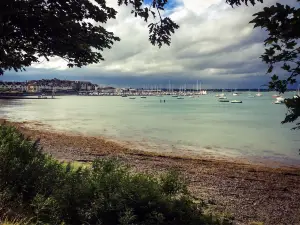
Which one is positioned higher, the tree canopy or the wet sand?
the tree canopy

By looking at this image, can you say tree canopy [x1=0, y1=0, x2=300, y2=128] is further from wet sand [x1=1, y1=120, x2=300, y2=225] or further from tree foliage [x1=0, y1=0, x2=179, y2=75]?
wet sand [x1=1, y1=120, x2=300, y2=225]

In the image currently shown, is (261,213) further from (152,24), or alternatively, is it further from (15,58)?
(15,58)

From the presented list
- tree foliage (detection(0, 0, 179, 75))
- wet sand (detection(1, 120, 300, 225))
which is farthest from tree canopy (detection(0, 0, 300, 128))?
wet sand (detection(1, 120, 300, 225))

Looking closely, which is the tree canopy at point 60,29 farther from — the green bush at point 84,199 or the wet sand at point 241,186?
the wet sand at point 241,186

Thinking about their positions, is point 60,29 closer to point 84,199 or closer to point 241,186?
point 84,199

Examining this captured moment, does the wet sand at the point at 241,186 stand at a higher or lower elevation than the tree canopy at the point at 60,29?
lower

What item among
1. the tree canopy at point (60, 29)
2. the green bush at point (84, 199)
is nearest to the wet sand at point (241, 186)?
the green bush at point (84, 199)

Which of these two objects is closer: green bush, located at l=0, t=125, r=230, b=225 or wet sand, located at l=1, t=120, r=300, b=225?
green bush, located at l=0, t=125, r=230, b=225

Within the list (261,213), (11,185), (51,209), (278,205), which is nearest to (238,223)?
(261,213)

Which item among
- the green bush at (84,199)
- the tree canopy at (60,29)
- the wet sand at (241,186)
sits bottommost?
the wet sand at (241,186)

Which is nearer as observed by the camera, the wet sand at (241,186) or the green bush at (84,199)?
the green bush at (84,199)

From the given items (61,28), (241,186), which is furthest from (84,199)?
(241,186)

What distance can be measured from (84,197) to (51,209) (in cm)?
120

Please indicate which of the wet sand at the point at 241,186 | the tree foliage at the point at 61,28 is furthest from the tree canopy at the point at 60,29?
the wet sand at the point at 241,186
